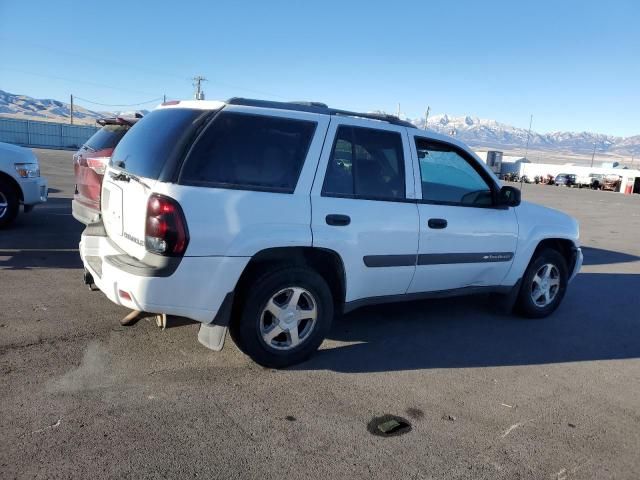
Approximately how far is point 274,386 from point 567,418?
6.49 feet

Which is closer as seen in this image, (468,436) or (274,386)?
(468,436)

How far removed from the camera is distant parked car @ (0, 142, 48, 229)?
7.82 m

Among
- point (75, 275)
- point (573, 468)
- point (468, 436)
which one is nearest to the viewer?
point (573, 468)

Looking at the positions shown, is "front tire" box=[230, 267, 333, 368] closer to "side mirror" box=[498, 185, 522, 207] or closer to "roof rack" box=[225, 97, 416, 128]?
"roof rack" box=[225, 97, 416, 128]

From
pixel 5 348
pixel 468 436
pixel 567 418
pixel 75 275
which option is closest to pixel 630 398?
pixel 567 418

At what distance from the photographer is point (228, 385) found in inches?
139

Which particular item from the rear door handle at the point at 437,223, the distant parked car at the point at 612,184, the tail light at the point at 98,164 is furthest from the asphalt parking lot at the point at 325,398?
the distant parked car at the point at 612,184

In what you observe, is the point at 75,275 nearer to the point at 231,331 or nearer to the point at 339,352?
the point at 231,331

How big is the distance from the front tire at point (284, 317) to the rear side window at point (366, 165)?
2.32ft

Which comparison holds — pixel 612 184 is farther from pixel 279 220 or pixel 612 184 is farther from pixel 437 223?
pixel 279 220

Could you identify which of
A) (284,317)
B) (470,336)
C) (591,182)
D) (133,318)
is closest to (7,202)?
(133,318)

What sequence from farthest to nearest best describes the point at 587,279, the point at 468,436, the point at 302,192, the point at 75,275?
1. the point at 587,279
2. the point at 75,275
3. the point at 302,192
4. the point at 468,436

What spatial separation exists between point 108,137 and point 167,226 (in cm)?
371

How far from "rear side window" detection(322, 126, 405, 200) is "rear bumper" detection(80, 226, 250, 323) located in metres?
0.98
